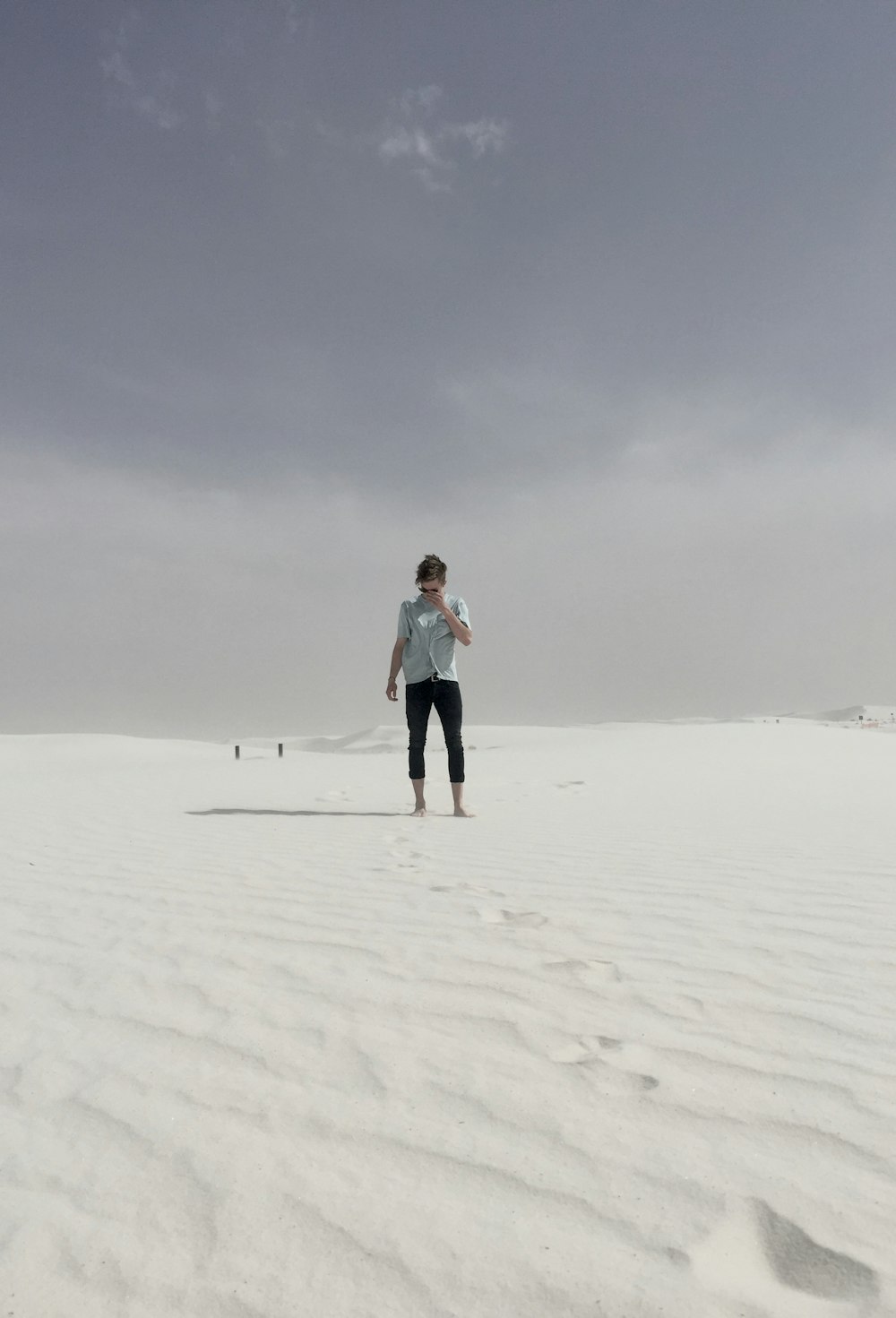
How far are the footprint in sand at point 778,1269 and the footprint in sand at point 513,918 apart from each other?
1.63 meters

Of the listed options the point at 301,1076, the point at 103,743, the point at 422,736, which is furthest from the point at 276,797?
the point at 103,743

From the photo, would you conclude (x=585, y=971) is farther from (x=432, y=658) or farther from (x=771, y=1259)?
(x=432, y=658)

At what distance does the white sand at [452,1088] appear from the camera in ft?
4.14

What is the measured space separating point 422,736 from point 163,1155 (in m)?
4.58

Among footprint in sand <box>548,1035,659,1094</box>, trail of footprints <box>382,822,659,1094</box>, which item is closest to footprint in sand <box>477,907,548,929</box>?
trail of footprints <box>382,822,659,1094</box>

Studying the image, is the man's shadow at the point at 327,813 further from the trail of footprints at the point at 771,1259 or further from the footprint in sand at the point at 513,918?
the trail of footprints at the point at 771,1259

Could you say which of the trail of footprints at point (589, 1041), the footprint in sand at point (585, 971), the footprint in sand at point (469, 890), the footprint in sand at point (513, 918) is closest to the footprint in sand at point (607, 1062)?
the trail of footprints at point (589, 1041)

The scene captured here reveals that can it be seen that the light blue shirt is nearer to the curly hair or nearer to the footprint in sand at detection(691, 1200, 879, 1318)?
the curly hair

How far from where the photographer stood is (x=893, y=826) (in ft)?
17.0

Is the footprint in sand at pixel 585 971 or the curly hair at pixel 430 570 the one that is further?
the curly hair at pixel 430 570

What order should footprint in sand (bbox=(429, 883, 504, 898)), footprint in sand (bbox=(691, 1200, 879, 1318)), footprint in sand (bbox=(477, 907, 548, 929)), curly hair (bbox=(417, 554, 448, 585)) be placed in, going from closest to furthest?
footprint in sand (bbox=(691, 1200, 879, 1318))
footprint in sand (bbox=(477, 907, 548, 929))
footprint in sand (bbox=(429, 883, 504, 898))
curly hair (bbox=(417, 554, 448, 585))

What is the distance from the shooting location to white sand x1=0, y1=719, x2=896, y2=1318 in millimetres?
1263

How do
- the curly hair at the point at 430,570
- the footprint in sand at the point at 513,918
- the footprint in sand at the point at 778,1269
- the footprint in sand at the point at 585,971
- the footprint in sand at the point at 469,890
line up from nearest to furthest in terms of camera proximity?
the footprint in sand at the point at 778,1269
the footprint in sand at the point at 585,971
the footprint in sand at the point at 513,918
the footprint in sand at the point at 469,890
the curly hair at the point at 430,570

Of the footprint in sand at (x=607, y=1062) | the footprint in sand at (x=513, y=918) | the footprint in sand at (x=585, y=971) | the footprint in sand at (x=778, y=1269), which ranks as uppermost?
the footprint in sand at (x=513, y=918)
